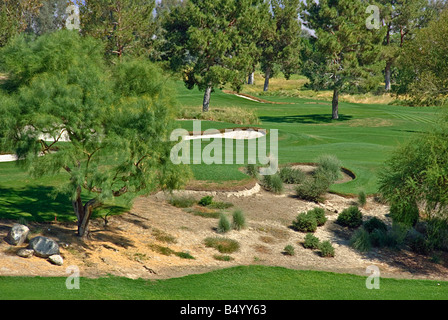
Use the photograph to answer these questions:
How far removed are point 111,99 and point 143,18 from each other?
4154 cm

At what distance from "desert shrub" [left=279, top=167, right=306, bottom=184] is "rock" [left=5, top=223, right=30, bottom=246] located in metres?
15.5

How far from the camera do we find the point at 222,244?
60.0ft

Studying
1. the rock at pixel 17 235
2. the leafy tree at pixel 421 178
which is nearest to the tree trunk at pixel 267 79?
the leafy tree at pixel 421 178

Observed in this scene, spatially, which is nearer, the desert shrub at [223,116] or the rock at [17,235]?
the rock at [17,235]

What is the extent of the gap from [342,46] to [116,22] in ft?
82.2

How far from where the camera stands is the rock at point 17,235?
1512cm

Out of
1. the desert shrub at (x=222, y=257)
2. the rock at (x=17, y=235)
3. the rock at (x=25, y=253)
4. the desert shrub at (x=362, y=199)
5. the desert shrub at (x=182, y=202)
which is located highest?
the rock at (x=17, y=235)

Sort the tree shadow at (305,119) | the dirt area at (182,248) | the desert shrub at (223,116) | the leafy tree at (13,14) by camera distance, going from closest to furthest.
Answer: the dirt area at (182,248) < the desert shrub at (223,116) < the tree shadow at (305,119) < the leafy tree at (13,14)

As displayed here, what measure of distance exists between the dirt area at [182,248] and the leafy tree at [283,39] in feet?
204

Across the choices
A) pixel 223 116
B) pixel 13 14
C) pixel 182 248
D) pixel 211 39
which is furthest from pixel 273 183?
pixel 13 14

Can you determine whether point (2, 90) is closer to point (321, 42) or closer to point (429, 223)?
point (429, 223)

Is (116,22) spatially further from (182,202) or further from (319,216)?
(319,216)

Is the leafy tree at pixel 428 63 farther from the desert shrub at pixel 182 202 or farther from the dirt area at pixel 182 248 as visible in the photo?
the desert shrub at pixel 182 202
